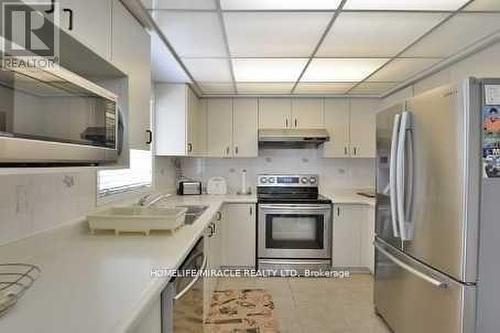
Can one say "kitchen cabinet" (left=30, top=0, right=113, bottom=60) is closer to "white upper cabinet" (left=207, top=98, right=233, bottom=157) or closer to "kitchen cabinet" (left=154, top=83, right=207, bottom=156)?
"kitchen cabinet" (left=154, top=83, right=207, bottom=156)

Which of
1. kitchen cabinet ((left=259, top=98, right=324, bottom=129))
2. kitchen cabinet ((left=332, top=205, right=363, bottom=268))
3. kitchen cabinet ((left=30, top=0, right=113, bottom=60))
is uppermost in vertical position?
kitchen cabinet ((left=259, top=98, right=324, bottom=129))

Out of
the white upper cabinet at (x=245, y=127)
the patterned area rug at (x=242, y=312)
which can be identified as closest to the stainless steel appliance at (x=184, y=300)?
the patterned area rug at (x=242, y=312)

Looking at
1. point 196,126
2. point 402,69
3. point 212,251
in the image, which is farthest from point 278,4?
point 196,126

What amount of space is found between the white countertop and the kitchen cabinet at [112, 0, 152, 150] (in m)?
0.53

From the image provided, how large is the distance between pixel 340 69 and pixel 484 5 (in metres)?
1.43

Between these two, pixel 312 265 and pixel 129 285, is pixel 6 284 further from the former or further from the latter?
pixel 312 265

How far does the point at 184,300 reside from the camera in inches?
68.0

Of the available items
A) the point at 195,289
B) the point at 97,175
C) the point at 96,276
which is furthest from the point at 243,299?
the point at 96,276

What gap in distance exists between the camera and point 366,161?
4949mm

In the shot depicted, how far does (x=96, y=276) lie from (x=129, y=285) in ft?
0.54

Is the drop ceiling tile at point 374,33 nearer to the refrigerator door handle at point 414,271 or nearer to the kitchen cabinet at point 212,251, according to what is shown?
the refrigerator door handle at point 414,271

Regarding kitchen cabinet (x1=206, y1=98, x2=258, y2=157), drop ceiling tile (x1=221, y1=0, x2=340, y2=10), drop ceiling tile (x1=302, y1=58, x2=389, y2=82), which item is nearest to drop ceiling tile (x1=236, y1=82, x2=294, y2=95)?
kitchen cabinet (x1=206, y1=98, x2=258, y2=157)

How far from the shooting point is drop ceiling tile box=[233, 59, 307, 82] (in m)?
3.11

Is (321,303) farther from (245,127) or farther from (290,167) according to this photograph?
(245,127)
